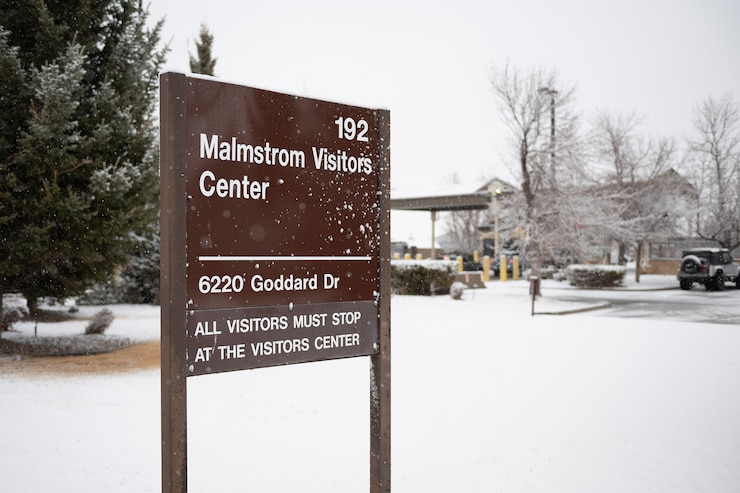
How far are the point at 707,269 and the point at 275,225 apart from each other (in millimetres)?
27503

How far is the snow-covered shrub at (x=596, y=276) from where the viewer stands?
29359 mm

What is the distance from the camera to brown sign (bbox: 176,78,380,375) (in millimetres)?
3113

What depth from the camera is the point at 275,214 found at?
11.0 feet

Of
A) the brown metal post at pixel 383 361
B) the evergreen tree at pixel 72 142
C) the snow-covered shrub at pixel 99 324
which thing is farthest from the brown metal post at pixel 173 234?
the snow-covered shrub at pixel 99 324

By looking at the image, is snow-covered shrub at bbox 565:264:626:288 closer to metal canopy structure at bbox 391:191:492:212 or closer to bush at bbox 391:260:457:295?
metal canopy structure at bbox 391:191:492:212

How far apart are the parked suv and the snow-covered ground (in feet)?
57.6

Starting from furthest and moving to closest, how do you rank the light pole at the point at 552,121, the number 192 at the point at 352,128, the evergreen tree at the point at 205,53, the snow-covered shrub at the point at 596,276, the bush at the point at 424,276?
the snow-covered shrub at the point at 596,276
the bush at the point at 424,276
the light pole at the point at 552,121
the evergreen tree at the point at 205,53
the number 192 at the point at 352,128

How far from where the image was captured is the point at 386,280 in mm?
3836

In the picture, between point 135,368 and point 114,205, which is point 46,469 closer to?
point 135,368

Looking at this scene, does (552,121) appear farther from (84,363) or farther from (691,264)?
(84,363)

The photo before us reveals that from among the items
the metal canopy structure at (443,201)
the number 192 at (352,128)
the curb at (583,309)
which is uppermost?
the metal canopy structure at (443,201)

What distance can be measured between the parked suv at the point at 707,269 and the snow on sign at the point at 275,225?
88.1 ft

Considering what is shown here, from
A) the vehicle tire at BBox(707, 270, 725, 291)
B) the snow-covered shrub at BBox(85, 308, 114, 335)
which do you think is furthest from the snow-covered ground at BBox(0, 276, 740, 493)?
the vehicle tire at BBox(707, 270, 725, 291)

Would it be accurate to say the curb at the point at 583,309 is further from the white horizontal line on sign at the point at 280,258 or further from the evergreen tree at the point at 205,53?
the white horizontal line on sign at the point at 280,258
